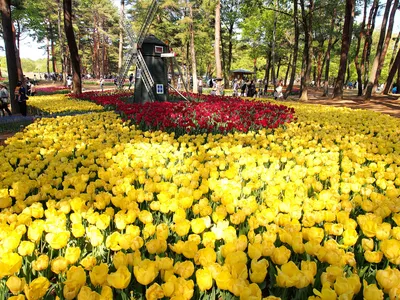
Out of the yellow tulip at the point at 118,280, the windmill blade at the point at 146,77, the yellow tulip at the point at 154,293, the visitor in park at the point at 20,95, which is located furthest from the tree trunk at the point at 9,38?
the yellow tulip at the point at 154,293

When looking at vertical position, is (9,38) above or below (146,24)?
below

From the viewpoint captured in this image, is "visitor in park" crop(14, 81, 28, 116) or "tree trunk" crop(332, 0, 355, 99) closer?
"visitor in park" crop(14, 81, 28, 116)

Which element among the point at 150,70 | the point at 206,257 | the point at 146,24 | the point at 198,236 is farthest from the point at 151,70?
the point at 206,257

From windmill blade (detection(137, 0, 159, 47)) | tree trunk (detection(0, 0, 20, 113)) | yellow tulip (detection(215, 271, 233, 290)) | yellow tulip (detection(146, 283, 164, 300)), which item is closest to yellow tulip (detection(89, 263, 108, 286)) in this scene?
yellow tulip (detection(146, 283, 164, 300))

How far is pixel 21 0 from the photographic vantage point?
1101 inches

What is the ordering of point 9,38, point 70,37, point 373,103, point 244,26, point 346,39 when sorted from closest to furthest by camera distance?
point 9,38, point 70,37, point 346,39, point 373,103, point 244,26

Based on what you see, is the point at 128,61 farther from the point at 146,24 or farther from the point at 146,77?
the point at 146,77

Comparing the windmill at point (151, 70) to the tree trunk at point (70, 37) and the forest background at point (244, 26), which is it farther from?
the forest background at point (244, 26)

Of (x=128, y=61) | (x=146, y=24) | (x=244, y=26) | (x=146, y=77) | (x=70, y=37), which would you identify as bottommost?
(x=146, y=77)

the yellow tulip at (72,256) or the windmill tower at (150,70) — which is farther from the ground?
the windmill tower at (150,70)

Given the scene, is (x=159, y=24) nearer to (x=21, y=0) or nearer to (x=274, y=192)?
(x=21, y=0)

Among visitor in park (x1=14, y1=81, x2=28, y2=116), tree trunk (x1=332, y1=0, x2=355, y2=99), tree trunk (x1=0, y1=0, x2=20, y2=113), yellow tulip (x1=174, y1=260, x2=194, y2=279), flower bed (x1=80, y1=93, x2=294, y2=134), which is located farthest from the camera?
tree trunk (x1=332, y1=0, x2=355, y2=99)

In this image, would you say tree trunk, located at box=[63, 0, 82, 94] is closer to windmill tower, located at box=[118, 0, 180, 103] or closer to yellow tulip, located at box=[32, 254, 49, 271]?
windmill tower, located at box=[118, 0, 180, 103]

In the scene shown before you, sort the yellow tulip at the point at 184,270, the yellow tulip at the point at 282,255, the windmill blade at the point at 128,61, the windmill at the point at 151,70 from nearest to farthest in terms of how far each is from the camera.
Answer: the yellow tulip at the point at 184,270 → the yellow tulip at the point at 282,255 → the windmill at the point at 151,70 → the windmill blade at the point at 128,61
